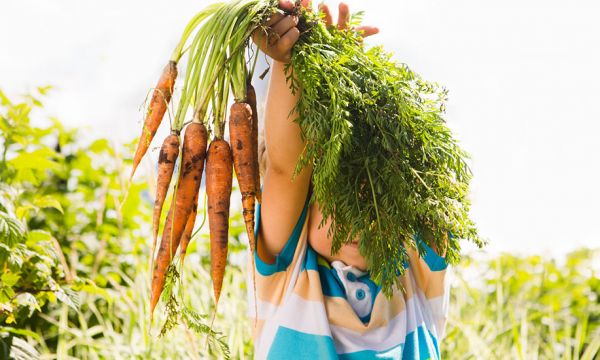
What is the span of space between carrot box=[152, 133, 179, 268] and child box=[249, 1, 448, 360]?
250 mm

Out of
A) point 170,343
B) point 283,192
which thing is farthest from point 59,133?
point 283,192

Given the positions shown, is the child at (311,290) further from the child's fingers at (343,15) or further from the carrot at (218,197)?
the carrot at (218,197)

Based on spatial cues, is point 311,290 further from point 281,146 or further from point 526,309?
point 526,309

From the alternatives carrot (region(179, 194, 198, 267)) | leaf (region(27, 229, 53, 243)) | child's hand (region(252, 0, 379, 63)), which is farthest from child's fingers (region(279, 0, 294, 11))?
leaf (region(27, 229, 53, 243))

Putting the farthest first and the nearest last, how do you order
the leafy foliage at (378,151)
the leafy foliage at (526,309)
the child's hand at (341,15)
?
the leafy foliage at (526,309)
the child's hand at (341,15)
the leafy foliage at (378,151)

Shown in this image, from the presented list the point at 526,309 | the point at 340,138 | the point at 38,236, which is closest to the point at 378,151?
the point at 340,138

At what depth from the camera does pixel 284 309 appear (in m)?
1.68

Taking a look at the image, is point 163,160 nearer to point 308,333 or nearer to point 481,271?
point 308,333

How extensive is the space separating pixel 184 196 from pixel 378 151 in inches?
17.7

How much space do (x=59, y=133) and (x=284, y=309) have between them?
7.05ft

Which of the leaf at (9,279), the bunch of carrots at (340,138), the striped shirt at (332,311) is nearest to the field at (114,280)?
the leaf at (9,279)

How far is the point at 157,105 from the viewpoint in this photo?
4.92 ft

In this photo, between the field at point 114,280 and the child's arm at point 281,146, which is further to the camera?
the field at point 114,280

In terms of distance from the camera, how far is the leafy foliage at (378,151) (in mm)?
1346
